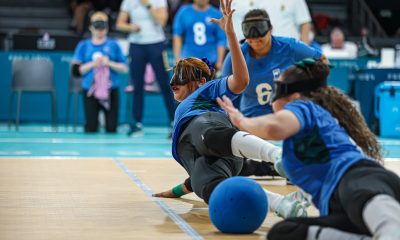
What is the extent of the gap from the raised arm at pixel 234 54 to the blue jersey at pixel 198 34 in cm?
581

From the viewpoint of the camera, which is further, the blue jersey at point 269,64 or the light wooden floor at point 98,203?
the blue jersey at point 269,64

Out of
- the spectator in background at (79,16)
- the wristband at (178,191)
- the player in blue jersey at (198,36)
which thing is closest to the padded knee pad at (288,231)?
the wristband at (178,191)

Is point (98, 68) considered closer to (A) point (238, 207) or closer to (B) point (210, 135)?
(B) point (210, 135)

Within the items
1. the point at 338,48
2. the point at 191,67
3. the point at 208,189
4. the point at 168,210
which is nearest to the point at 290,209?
the point at 208,189

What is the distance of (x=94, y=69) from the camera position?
12883 mm

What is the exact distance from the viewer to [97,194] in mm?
6133

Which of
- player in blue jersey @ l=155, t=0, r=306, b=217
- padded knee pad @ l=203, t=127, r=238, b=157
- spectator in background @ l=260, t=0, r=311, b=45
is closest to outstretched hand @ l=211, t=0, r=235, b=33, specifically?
player in blue jersey @ l=155, t=0, r=306, b=217

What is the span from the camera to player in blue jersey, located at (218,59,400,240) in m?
3.68

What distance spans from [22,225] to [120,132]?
8.57 meters

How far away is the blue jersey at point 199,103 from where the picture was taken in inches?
221

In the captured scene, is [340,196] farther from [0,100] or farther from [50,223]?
[0,100]

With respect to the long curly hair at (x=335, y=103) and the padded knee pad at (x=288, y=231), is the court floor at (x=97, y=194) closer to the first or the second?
the padded knee pad at (x=288, y=231)

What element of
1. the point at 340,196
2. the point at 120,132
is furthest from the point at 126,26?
the point at 340,196

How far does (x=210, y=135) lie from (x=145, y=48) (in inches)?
275
